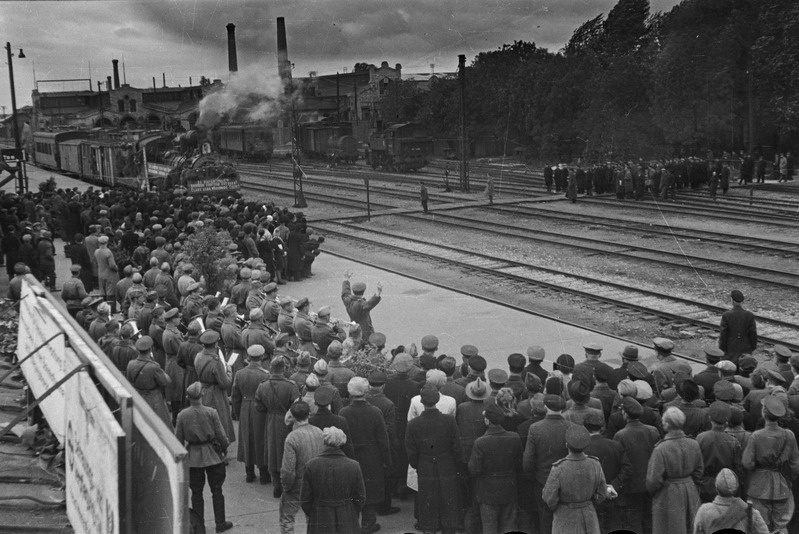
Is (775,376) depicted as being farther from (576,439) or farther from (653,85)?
(653,85)

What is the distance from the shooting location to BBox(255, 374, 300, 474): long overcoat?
24.5 ft

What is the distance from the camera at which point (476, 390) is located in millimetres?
6680

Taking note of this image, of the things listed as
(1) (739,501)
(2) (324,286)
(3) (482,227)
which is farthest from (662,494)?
(3) (482,227)

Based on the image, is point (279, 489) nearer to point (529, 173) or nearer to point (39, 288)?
point (39, 288)

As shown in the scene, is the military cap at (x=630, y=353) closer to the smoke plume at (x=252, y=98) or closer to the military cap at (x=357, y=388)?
the military cap at (x=357, y=388)

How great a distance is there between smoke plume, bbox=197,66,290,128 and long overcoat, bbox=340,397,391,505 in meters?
51.0

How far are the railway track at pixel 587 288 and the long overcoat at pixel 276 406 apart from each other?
871 cm

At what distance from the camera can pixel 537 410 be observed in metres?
6.31

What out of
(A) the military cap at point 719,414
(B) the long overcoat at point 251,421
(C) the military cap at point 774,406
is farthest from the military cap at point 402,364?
(C) the military cap at point 774,406

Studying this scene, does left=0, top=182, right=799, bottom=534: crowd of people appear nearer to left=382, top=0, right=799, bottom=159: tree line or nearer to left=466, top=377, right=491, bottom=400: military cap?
left=466, top=377, right=491, bottom=400: military cap

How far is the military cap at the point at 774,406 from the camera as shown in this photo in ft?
19.8

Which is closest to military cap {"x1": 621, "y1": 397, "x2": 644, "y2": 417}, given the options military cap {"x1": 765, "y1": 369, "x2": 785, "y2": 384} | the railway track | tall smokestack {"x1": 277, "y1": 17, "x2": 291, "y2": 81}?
military cap {"x1": 765, "y1": 369, "x2": 785, "y2": 384}

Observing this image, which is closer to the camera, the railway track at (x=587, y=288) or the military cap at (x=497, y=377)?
the military cap at (x=497, y=377)

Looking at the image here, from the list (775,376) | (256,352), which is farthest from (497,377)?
(775,376)
